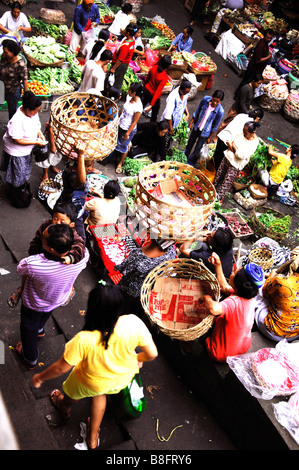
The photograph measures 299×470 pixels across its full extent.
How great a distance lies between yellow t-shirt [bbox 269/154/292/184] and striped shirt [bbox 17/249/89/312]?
498 cm

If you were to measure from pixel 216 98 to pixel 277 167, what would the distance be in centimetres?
168

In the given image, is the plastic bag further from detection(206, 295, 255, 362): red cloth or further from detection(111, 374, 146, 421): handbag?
detection(111, 374, 146, 421): handbag

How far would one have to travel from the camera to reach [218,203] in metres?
7.04

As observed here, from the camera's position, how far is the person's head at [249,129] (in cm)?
642

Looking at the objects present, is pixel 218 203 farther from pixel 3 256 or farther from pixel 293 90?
pixel 293 90

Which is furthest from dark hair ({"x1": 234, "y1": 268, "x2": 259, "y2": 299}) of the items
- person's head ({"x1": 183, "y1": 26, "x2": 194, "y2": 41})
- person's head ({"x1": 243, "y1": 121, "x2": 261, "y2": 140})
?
person's head ({"x1": 183, "y1": 26, "x2": 194, "y2": 41})

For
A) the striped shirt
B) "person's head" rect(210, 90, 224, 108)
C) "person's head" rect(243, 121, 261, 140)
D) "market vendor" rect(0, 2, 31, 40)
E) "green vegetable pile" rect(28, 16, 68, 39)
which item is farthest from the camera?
"green vegetable pile" rect(28, 16, 68, 39)

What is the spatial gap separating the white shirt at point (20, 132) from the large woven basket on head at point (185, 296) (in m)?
2.40

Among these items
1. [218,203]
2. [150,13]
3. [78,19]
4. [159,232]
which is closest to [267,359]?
[159,232]

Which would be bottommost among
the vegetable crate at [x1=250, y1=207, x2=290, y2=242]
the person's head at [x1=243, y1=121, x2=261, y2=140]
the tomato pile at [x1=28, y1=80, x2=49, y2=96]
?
the vegetable crate at [x1=250, y1=207, x2=290, y2=242]

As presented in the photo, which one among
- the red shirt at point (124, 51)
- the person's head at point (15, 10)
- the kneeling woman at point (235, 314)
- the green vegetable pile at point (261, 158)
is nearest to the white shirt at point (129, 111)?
the red shirt at point (124, 51)

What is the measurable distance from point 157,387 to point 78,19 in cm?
733

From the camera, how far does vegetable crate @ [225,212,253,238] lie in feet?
21.8

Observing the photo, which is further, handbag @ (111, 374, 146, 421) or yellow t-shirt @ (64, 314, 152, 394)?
handbag @ (111, 374, 146, 421)
